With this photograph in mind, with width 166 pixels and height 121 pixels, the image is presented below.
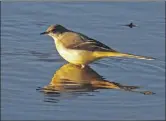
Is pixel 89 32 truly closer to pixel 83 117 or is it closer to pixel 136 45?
pixel 136 45

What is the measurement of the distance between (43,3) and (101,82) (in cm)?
480

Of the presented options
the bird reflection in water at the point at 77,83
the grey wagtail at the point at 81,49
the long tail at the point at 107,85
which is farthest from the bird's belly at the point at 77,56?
the long tail at the point at 107,85

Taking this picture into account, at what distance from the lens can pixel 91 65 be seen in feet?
39.2

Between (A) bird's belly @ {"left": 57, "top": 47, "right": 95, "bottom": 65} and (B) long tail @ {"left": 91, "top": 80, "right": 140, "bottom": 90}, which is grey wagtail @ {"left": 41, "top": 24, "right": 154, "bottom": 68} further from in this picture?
(B) long tail @ {"left": 91, "top": 80, "right": 140, "bottom": 90}

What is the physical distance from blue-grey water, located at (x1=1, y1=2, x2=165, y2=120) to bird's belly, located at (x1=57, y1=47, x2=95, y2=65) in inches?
7.4

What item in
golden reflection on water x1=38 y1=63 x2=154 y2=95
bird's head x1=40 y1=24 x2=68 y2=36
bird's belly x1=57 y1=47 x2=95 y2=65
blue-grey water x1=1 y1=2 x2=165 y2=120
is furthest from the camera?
bird's head x1=40 y1=24 x2=68 y2=36

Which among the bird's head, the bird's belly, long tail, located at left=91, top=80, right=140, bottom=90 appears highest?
the bird's head

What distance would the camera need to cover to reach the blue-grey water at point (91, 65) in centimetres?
952

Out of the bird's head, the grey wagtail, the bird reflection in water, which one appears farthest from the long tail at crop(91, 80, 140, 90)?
the bird's head

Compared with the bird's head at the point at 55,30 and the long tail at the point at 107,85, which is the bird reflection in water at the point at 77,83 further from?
the bird's head at the point at 55,30

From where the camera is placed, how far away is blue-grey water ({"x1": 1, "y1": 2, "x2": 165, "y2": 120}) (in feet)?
31.2

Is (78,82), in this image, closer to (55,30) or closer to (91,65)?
(91,65)

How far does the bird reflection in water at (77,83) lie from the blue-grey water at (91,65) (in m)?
0.11

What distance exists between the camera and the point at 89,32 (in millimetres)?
13586
